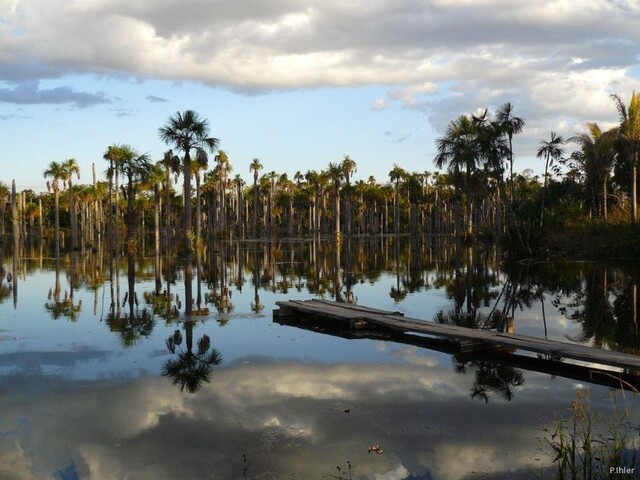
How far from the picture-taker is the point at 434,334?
1436cm

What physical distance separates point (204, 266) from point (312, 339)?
978 inches

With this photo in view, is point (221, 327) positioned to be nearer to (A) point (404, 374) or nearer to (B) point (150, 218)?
(A) point (404, 374)

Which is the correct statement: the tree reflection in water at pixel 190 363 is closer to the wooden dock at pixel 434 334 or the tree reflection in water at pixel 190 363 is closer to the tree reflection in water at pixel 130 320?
the tree reflection in water at pixel 130 320

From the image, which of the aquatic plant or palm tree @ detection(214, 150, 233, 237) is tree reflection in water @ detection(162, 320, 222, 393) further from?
palm tree @ detection(214, 150, 233, 237)

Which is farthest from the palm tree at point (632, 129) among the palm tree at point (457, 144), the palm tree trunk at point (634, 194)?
the palm tree at point (457, 144)

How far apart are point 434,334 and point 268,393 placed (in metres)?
5.03

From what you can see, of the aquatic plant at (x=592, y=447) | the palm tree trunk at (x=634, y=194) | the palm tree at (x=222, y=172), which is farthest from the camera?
the palm tree at (x=222, y=172)

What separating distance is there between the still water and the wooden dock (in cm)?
51

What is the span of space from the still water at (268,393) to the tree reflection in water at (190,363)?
0.05 metres

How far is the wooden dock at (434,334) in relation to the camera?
1158 cm

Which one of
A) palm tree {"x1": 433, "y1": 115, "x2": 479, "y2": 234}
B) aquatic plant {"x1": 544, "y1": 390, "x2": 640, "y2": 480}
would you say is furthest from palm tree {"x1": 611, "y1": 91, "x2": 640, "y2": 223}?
aquatic plant {"x1": 544, "y1": 390, "x2": 640, "y2": 480}

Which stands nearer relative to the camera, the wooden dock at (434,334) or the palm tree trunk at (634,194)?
the wooden dock at (434,334)

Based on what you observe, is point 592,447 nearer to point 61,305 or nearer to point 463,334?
point 463,334

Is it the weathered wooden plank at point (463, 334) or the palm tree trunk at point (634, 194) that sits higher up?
the palm tree trunk at point (634, 194)
